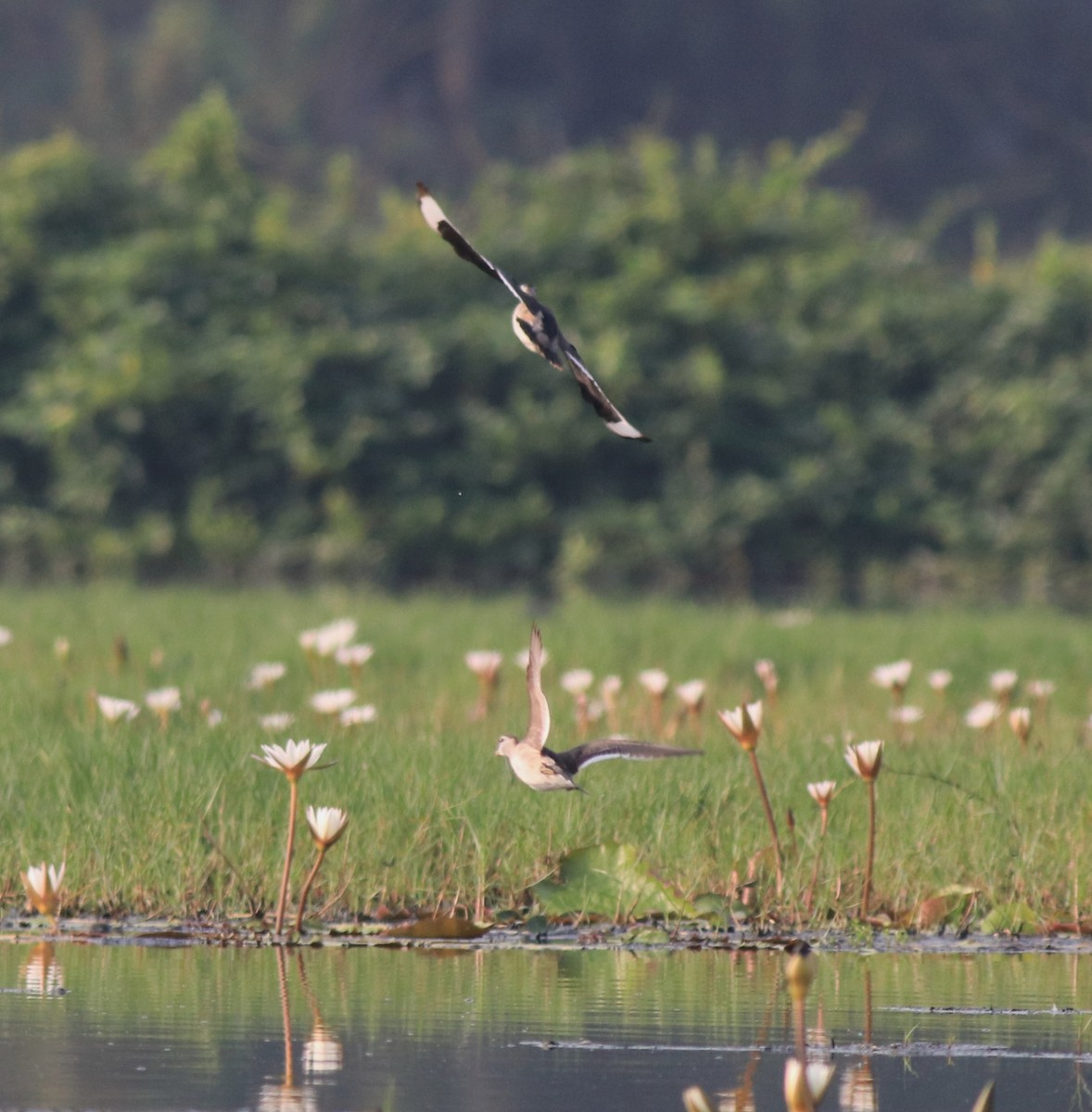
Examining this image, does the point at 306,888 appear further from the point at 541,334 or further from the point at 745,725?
the point at 541,334

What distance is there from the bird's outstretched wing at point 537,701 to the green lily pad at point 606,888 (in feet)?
4.01

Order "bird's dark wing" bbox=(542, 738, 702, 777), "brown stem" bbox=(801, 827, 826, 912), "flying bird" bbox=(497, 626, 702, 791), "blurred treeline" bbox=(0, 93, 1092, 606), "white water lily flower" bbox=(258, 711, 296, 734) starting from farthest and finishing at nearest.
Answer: "blurred treeline" bbox=(0, 93, 1092, 606) → "white water lily flower" bbox=(258, 711, 296, 734) → "brown stem" bbox=(801, 827, 826, 912) → "bird's dark wing" bbox=(542, 738, 702, 777) → "flying bird" bbox=(497, 626, 702, 791)

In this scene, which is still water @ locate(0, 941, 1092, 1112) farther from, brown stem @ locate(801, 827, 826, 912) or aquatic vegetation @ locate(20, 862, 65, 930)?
brown stem @ locate(801, 827, 826, 912)

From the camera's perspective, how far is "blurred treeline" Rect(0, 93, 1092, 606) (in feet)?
54.9

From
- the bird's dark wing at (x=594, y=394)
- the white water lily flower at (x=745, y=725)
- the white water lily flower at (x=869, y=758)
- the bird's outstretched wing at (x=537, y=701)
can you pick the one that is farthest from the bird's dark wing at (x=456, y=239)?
the white water lily flower at (x=869, y=758)

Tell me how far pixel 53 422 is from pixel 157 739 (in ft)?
35.9

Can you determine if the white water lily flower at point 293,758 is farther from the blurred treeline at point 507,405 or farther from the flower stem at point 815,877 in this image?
the blurred treeline at point 507,405

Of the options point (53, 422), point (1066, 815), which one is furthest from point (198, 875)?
point (53, 422)

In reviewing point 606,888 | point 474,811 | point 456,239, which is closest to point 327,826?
point 606,888

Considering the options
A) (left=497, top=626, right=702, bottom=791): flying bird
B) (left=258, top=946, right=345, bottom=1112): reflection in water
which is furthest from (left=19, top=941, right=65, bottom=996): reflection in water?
(left=497, top=626, right=702, bottom=791): flying bird

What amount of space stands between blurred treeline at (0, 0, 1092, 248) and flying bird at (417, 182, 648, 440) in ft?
86.8

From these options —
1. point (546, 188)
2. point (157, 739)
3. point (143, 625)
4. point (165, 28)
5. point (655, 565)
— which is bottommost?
point (157, 739)

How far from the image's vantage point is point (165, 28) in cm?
2995

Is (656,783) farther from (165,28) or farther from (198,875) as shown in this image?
(165,28)
